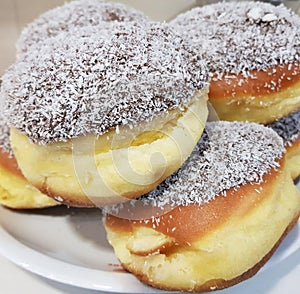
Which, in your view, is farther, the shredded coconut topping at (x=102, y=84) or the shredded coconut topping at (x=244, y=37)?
the shredded coconut topping at (x=244, y=37)

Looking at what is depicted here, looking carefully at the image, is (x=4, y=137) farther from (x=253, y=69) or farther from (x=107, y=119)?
(x=253, y=69)

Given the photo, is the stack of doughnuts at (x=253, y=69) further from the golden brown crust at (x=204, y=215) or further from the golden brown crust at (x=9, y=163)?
the golden brown crust at (x=9, y=163)

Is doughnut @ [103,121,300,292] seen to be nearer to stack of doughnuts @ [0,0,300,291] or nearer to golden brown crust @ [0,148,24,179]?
stack of doughnuts @ [0,0,300,291]

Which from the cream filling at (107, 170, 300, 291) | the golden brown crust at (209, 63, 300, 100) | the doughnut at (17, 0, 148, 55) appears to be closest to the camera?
the cream filling at (107, 170, 300, 291)

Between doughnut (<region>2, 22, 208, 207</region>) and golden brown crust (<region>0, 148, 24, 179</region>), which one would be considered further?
golden brown crust (<region>0, 148, 24, 179</region>)

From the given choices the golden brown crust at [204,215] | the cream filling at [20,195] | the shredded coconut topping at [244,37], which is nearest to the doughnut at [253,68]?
the shredded coconut topping at [244,37]

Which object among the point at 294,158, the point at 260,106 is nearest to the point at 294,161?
the point at 294,158

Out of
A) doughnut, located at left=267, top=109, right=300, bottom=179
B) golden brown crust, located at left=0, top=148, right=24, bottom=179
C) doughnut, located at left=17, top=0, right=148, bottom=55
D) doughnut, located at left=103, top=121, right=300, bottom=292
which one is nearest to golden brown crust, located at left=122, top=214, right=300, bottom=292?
doughnut, located at left=103, top=121, right=300, bottom=292

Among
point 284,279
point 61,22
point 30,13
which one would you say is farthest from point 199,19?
point 30,13
